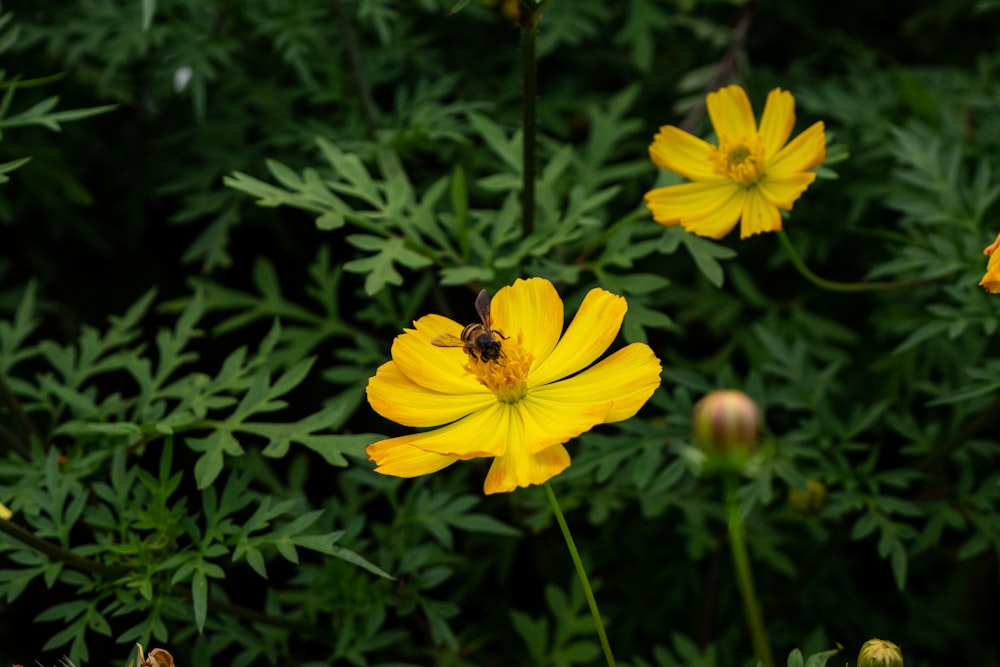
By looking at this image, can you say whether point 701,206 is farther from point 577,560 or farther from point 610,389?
point 577,560

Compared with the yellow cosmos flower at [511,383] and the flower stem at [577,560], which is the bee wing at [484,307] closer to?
the yellow cosmos flower at [511,383]

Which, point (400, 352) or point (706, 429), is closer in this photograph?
point (706, 429)

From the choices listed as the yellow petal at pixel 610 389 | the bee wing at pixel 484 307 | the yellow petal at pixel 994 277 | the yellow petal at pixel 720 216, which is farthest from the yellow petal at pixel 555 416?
the yellow petal at pixel 994 277

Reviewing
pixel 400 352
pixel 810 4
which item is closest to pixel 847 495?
pixel 400 352

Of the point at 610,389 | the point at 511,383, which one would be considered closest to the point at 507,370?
the point at 511,383

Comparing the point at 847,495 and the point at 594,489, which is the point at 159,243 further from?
the point at 847,495

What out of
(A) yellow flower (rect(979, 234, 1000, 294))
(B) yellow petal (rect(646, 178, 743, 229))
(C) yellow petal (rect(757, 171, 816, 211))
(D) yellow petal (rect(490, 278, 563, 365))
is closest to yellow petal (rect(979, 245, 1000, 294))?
(A) yellow flower (rect(979, 234, 1000, 294))

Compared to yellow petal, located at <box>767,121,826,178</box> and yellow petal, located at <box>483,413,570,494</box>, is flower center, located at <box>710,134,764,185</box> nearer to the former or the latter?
yellow petal, located at <box>767,121,826,178</box>
